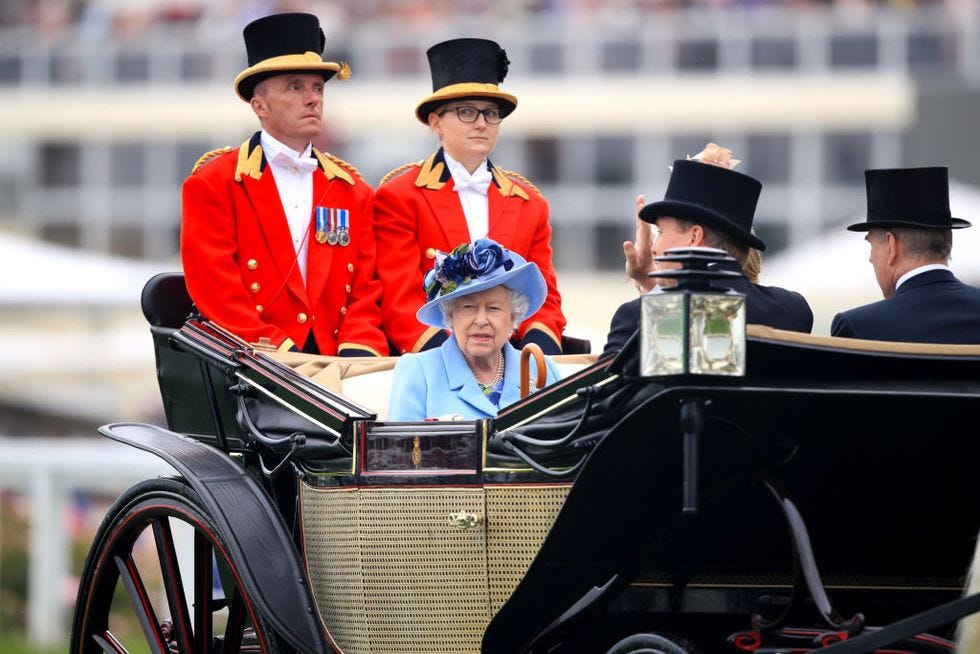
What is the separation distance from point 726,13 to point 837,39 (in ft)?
4.47

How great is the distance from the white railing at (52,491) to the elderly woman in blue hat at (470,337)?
441 centimetres

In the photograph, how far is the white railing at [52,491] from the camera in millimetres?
9375

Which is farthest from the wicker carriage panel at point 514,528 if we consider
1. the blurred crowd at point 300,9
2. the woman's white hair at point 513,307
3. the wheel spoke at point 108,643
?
the blurred crowd at point 300,9

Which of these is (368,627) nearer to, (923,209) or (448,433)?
(448,433)

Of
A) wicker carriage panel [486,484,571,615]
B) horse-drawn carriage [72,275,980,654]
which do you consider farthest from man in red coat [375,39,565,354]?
wicker carriage panel [486,484,571,615]

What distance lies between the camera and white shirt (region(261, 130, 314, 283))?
6008 mm

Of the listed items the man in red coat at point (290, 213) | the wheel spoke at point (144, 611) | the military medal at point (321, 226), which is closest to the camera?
the wheel spoke at point (144, 611)

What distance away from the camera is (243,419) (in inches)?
203

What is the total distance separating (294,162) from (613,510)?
84.5 inches

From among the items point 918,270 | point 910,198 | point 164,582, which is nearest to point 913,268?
point 918,270

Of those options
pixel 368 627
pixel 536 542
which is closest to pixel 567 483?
pixel 536 542

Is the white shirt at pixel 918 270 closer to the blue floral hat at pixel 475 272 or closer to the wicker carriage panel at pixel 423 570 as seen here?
the blue floral hat at pixel 475 272

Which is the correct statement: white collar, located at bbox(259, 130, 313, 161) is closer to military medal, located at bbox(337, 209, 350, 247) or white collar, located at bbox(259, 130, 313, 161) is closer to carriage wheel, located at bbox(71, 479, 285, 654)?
military medal, located at bbox(337, 209, 350, 247)

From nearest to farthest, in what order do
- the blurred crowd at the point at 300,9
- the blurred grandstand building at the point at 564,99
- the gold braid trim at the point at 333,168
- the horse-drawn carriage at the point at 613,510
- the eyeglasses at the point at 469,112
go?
the horse-drawn carriage at the point at 613,510, the gold braid trim at the point at 333,168, the eyeglasses at the point at 469,112, the blurred grandstand building at the point at 564,99, the blurred crowd at the point at 300,9
